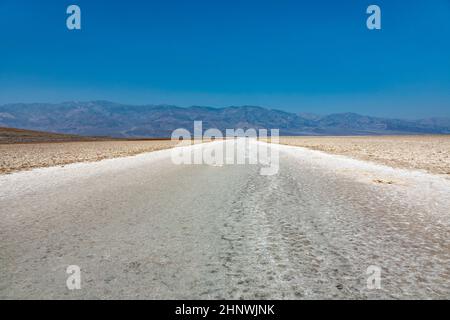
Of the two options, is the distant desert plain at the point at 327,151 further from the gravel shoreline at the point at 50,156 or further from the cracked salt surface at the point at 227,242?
the cracked salt surface at the point at 227,242

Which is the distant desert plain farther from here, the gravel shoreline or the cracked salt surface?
the cracked salt surface

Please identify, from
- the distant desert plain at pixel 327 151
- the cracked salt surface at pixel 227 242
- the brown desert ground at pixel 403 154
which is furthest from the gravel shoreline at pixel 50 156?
the brown desert ground at pixel 403 154

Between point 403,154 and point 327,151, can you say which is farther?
point 327,151

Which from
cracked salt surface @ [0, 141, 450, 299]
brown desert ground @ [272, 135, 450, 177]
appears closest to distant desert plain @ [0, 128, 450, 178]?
brown desert ground @ [272, 135, 450, 177]

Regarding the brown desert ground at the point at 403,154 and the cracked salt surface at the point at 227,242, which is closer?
the cracked salt surface at the point at 227,242

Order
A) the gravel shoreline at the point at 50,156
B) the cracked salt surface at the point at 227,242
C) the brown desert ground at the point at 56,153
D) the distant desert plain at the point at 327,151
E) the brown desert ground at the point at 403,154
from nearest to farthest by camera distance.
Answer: the cracked salt surface at the point at 227,242, the brown desert ground at the point at 403,154, the distant desert plain at the point at 327,151, the gravel shoreline at the point at 50,156, the brown desert ground at the point at 56,153


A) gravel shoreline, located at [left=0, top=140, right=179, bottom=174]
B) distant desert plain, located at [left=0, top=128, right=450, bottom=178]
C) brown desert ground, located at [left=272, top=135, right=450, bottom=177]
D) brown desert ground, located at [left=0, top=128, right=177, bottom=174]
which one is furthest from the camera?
brown desert ground, located at [left=0, top=128, right=177, bottom=174]

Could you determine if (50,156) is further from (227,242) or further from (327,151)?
(227,242)

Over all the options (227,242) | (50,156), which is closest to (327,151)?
(50,156)

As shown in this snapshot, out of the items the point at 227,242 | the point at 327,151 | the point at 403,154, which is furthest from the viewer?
the point at 327,151

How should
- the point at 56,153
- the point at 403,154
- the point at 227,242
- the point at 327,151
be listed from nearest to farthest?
the point at 227,242 → the point at 403,154 → the point at 327,151 → the point at 56,153
